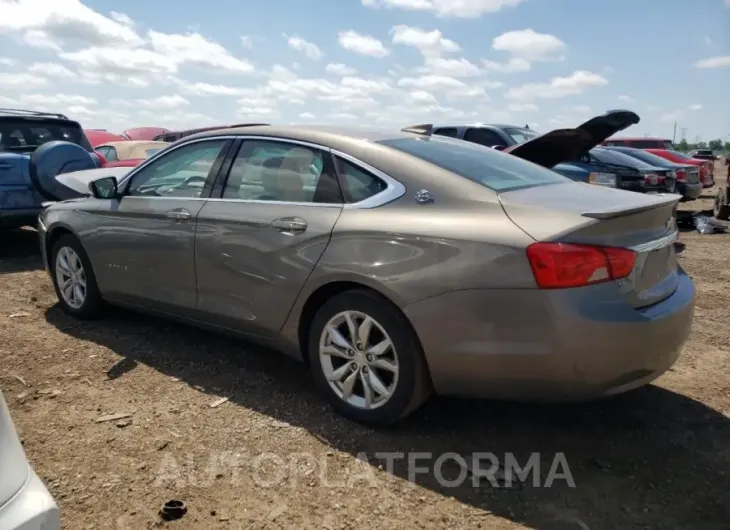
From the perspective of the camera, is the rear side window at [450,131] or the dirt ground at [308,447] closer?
the dirt ground at [308,447]

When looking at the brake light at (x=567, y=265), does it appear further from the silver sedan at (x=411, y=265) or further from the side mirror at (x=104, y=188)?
the side mirror at (x=104, y=188)

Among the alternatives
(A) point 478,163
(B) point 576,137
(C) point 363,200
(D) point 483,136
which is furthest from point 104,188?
(D) point 483,136

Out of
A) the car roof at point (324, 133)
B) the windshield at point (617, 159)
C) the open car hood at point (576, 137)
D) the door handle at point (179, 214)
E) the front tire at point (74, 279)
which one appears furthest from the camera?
the windshield at point (617, 159)

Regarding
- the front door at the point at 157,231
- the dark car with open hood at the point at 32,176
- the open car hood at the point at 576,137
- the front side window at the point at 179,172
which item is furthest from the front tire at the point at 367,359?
the dark car with open hood at the point at 32,176

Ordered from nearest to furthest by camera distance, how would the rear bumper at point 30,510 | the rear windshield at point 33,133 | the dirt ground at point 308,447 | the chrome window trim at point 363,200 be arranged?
1. the rear bumper at point 30,510
2. the dirt ground at point 308,447
3. the chrome window trim at point 363,200
4. the rear windshield at point 33,133

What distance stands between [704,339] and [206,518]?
369 centimetres

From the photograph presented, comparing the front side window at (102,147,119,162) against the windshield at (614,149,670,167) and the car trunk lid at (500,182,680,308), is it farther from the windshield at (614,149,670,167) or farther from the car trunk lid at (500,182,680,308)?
the car trunk lid at (500,182,680,308)

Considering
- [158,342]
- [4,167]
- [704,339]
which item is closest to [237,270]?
[158,342]

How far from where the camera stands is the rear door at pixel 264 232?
3.37m

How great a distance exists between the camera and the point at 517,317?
2.71m

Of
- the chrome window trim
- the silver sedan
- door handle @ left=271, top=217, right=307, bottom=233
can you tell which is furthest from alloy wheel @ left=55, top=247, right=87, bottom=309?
door handle @ left=271, top=217, right=307, bottom=233

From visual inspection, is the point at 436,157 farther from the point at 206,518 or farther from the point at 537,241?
the point at 206,518

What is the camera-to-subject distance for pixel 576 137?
225 inches

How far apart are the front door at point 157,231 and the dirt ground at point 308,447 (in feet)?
1.45
